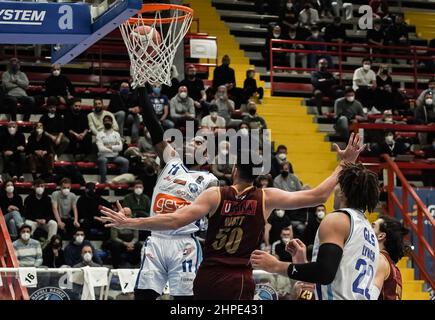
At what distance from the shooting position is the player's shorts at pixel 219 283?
7.51 m

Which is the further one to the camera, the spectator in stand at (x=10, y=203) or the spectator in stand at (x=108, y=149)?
the spectator in stand at (x=108, y=149)

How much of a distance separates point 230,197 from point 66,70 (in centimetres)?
1576

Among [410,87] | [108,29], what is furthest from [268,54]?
[108,29]

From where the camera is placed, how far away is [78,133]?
18.9 metres

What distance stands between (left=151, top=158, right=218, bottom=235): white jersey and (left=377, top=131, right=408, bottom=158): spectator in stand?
34.1ft

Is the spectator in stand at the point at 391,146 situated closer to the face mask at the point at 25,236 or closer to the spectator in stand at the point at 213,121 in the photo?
the spectator in stand at the point at 213,121

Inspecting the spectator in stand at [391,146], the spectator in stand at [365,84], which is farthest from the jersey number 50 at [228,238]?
the spectator in stand at [365,84]

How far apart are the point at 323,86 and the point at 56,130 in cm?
681

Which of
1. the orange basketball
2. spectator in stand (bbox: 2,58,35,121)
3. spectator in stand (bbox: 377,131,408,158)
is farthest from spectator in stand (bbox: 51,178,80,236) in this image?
spectator in stand (bbox: 377,131,408,158)

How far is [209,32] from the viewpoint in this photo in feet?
84.5

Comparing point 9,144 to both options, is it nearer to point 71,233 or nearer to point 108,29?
point 71,233

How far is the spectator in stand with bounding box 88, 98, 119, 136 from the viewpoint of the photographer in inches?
750

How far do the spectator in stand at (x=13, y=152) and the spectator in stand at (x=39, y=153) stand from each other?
0.45 feet

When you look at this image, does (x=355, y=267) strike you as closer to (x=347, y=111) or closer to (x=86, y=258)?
(x=86, y=258)
